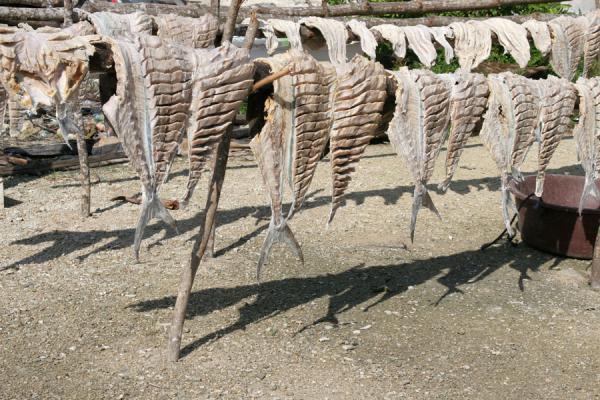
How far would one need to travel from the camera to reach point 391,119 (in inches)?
148

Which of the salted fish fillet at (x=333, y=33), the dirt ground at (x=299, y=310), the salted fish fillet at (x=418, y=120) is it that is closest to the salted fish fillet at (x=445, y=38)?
the salted fish fillet at (x=333, y=33)

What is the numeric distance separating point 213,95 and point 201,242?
3.71 ft

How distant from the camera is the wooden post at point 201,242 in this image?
13.0ft

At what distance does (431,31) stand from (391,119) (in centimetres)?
260

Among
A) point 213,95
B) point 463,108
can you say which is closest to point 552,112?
point 463,108

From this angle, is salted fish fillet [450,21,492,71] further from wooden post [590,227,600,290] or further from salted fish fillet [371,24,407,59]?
wooden post [590,227,600,290]

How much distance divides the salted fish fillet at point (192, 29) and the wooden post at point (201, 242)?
144 cm

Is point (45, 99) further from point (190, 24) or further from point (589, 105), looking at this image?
point (589, 105)

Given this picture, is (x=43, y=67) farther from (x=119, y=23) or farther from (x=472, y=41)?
→ (x=472, y=41)

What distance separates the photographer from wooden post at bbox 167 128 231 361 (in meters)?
3.96

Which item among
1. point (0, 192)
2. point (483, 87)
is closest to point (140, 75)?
point (483, 87)

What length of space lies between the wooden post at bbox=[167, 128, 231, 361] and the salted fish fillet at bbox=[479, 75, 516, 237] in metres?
1.26

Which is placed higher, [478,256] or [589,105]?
[589,105]

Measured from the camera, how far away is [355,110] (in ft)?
11.5
